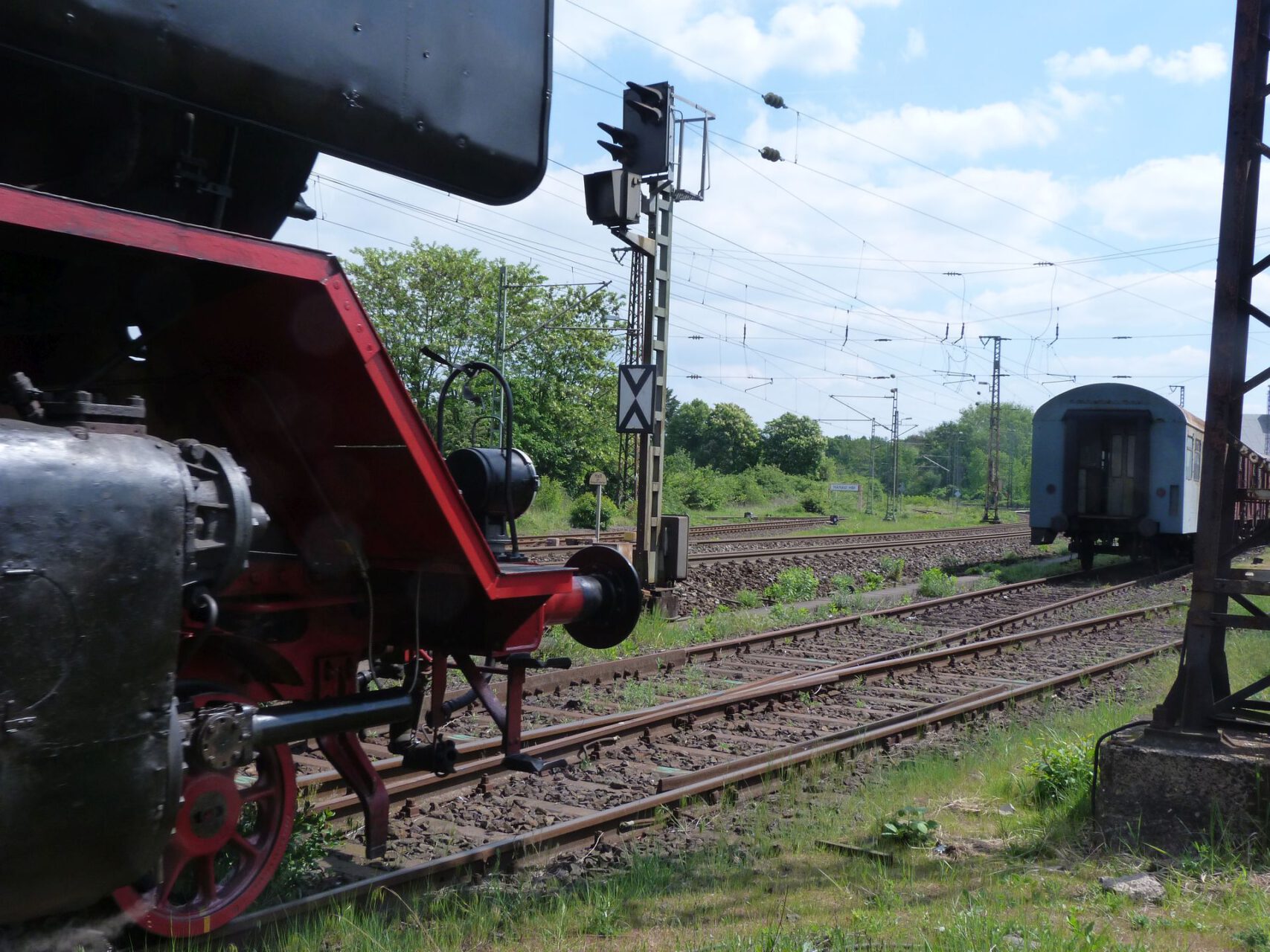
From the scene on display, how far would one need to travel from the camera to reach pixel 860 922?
401cm

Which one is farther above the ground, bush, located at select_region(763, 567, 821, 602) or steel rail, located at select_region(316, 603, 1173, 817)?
bush, located at select_region(763, 567, 821, 602)

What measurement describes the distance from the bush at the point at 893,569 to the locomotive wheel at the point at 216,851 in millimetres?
16704

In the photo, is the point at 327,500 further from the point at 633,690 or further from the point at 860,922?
the point at 633,690

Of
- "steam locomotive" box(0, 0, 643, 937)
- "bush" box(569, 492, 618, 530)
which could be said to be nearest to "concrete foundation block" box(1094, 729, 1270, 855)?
"steam locomotive" box(0, 0, 643, 937)

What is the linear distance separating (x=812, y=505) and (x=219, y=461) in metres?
45.0

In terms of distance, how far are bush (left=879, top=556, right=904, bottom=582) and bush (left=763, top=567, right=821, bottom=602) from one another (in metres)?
3.07

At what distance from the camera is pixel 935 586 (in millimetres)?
17375

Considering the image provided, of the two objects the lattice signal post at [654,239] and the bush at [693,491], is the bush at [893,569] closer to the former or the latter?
the lattice signal post at [654,239]

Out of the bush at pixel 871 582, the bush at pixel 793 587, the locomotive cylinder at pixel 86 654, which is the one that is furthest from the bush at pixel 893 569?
the locomotive cylinder at pixel 86 654

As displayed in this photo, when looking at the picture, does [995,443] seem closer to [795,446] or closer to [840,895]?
[795,446]

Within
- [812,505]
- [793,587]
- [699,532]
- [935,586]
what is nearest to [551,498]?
[699,532]

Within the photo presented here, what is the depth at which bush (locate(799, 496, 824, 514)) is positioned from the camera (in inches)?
1845

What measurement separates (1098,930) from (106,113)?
4.23 m

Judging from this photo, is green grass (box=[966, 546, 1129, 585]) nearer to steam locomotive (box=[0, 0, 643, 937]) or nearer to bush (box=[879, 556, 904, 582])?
bush (box=[879, 556, 904, 582])
